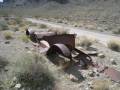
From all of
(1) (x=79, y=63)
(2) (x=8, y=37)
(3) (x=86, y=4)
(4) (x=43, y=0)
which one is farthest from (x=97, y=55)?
(4) (x=43, y=0)

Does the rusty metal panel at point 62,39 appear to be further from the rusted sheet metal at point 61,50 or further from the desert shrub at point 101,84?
the desert shrub at point 101,84

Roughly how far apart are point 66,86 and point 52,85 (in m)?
0.42

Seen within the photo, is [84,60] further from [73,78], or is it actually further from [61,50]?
[73,78]

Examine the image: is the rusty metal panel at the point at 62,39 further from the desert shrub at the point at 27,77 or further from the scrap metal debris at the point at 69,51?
the desert shrub at the point at 27,77

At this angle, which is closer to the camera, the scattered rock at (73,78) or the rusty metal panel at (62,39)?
the scattered rock at (73,78)

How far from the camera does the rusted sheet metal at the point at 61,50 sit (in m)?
8.77

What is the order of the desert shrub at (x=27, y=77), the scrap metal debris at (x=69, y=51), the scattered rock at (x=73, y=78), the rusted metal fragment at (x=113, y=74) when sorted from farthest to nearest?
the scrap metal debris at (x=69, y=51) → the rusted metal fragment at (x=113, y=74) → the scattered rock at (x=73, y=78) → the desert shrub at (x=27, y=77)

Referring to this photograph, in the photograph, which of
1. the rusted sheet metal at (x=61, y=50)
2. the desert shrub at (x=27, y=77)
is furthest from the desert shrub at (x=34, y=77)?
the rusted sheet metal at (x=61, y=50)

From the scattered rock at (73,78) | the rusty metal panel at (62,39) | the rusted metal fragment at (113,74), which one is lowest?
the rusted metal fragment at (113,74)

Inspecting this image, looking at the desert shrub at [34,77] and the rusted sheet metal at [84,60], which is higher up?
the desert shrub at [34,77]

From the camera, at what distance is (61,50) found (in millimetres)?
8930

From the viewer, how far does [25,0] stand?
5103 inches

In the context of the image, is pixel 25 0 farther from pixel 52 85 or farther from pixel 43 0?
pixel 52 85

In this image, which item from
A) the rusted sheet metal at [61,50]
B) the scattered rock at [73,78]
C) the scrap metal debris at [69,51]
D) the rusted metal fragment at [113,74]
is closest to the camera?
the scattered rock at [73,78]
